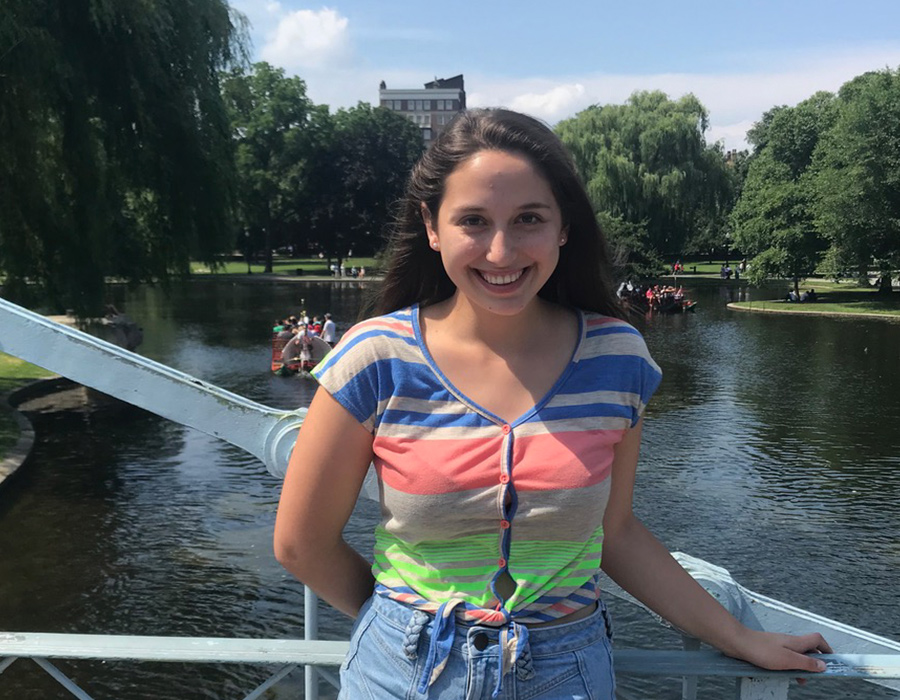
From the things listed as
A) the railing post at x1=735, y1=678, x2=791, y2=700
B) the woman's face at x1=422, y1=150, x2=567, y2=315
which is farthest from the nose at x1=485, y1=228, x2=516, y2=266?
the railing post at x1=735, y1=678, x2=791, y2=700

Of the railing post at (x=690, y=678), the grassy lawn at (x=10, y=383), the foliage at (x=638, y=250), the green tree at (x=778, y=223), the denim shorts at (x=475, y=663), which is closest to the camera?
the denim shorts at (x=475, y=663)

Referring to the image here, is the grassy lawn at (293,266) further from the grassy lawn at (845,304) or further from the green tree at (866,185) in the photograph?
the green tree at (866,185)

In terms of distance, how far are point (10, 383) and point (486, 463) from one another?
637 inches

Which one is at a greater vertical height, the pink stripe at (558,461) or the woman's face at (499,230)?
the woman's face at (499,230)

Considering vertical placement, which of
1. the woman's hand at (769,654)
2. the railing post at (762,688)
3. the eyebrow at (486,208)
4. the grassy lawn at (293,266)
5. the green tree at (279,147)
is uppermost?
the green tree at (279,147)

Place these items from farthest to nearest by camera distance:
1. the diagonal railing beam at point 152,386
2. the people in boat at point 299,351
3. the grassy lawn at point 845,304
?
the grassy lawn at point 845,304
the people in boat at point 299,351
the diagonal railing beam at point 152,386

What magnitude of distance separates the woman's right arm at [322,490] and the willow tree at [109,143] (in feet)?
37.5

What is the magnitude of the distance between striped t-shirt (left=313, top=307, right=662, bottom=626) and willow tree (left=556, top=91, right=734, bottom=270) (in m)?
37.9

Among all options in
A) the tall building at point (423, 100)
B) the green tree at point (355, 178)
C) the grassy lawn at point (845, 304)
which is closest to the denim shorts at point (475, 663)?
the grassy lawn at point (845, 304)

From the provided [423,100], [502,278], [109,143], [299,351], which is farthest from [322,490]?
[423,100]

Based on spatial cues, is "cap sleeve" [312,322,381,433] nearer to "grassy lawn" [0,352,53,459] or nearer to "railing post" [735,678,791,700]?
"railing post" [735,678,791,700]

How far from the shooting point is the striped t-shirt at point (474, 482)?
1509 millimetres

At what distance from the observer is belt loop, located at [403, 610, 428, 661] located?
1510mm

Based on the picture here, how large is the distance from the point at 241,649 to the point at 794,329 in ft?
92.9
